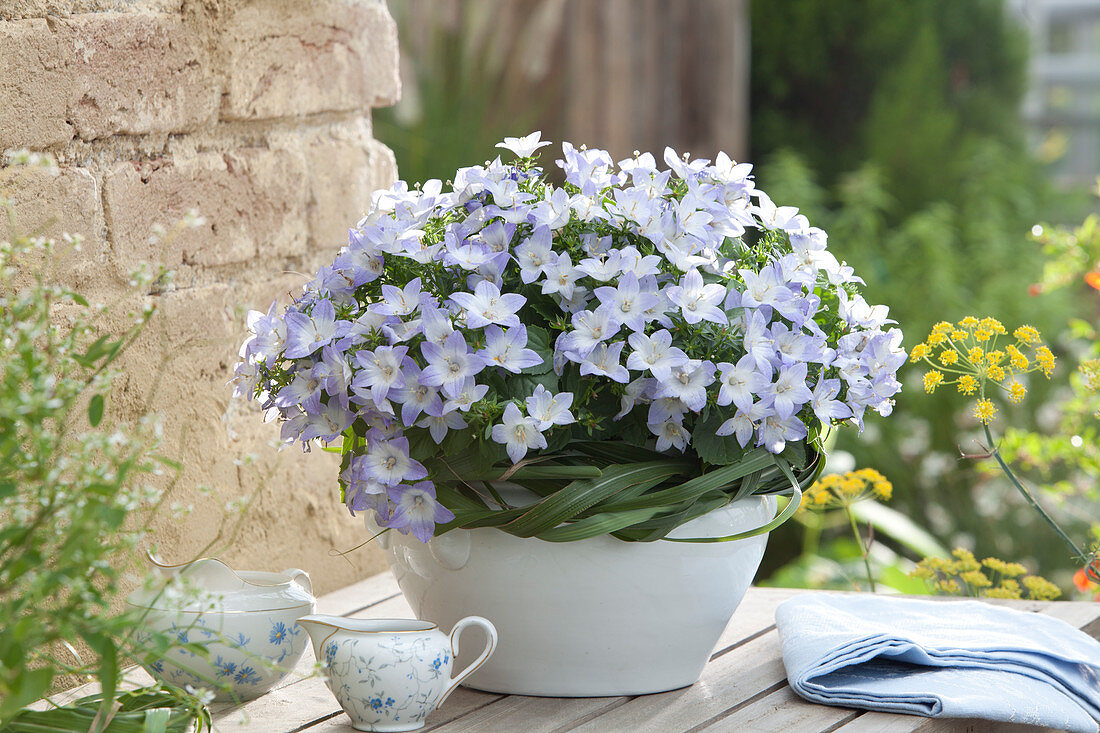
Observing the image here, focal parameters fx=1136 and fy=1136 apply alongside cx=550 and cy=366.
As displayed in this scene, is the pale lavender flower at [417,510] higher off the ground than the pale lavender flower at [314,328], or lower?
lower

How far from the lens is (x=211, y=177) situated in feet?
4.67

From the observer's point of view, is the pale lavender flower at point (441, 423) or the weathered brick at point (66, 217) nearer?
the pale lavender flower at point (441, 423)

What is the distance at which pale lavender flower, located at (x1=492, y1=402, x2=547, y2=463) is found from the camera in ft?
3.16

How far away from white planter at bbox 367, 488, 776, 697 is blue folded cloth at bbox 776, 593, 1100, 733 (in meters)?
0.12

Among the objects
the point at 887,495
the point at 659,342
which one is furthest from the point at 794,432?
the point at 887,495

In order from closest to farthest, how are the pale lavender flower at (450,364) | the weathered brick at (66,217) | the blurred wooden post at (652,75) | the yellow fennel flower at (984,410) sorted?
1. the pale lavender flower at (450,364)
2. the weathered brick at (66,217)
3. the yellow fennel flower at (984,410)
4. the blurred wooden post at (652,75)

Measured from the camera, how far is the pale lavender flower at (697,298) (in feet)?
3.27

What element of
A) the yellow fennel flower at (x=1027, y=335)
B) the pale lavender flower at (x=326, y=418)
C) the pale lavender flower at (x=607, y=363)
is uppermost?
the pale lavender flower at (x=607, y=363)

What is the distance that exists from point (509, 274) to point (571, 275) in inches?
3.1

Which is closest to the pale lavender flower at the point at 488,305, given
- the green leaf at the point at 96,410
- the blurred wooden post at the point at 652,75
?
the green leaf at the point at 96,410

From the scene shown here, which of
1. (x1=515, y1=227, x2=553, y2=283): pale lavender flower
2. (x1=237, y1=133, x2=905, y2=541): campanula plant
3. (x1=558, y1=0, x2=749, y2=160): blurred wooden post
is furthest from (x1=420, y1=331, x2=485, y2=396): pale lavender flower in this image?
(x1=558, y1=0, x2=749, y2=160): blurred wooden post

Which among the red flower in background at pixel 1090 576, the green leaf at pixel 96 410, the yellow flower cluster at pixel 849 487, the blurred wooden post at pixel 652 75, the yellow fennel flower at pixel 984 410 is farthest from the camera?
the blurred wooden post at pixel 652 75

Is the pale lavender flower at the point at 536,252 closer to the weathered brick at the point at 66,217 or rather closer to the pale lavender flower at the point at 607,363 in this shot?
the pale lavender flower at the point at 607,363

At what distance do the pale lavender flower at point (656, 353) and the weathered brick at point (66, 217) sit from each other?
2.00 feet
